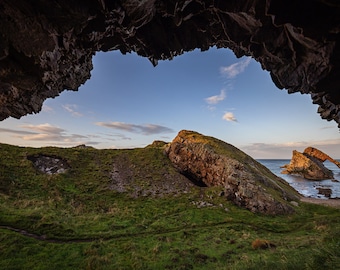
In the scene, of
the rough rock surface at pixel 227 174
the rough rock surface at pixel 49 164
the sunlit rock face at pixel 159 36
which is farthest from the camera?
the rough rock surface at pixel 49 164

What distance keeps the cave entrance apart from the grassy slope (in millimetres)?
7796

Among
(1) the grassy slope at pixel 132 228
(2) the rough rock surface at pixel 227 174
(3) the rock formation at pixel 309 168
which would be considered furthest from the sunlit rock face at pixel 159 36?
(3) the rock formation at pixel 309 168

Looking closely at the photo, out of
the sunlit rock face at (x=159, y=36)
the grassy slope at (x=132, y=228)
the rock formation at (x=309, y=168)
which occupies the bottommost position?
the grassy slope at (x=132, y=228)

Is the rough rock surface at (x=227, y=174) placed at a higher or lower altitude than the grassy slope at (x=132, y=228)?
higher

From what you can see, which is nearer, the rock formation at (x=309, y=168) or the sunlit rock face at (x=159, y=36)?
the sunlit rock face at (x=159, y=36)

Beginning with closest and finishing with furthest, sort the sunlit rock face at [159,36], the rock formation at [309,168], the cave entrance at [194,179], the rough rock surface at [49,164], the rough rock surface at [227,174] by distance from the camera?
the sunlit rock face at [159,36] → the rough rock surface at [227,174] → the rough rock surface at [49,164] → the cave entrance at [194,179] → the rock formation at [309,168]

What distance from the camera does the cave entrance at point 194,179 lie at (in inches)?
2353

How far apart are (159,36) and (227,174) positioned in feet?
129

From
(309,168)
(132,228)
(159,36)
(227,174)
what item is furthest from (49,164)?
(309,168)

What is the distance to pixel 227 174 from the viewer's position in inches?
2037

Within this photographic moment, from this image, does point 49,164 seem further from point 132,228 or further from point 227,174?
point 227,174

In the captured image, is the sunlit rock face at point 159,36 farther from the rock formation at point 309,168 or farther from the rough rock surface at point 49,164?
the rock formation at point 309,168

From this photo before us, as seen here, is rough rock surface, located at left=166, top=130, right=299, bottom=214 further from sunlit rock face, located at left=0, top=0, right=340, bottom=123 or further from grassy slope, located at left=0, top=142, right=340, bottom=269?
sunlit rock face, located at left=0, top=0, right=340, bottom=123

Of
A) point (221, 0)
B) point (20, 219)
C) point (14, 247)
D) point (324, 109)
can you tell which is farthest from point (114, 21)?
point (20, 219)
